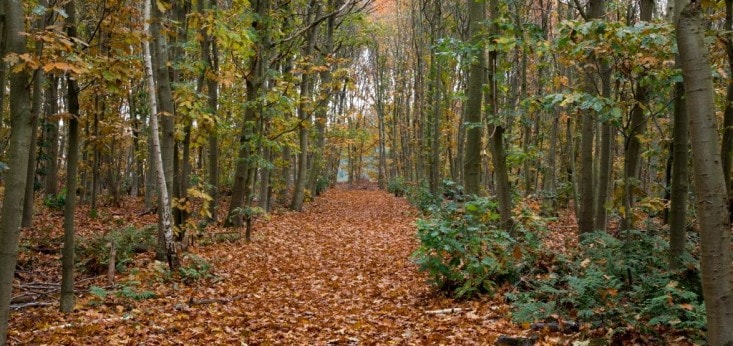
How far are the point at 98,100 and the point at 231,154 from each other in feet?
20.3

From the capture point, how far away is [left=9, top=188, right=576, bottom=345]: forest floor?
544 centimetres

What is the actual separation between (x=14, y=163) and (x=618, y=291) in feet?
20.9

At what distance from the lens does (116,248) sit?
924 cm

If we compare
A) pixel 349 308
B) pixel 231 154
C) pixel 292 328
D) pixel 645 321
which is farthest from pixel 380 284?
pixel 231 154

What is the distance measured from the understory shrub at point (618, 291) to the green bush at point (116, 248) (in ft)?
22.2

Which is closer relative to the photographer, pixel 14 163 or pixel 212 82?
pixel 14 163

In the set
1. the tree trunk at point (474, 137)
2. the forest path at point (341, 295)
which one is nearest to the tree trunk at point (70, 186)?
the forest path at point (341, 295)

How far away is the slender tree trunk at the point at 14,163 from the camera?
13.5 feet

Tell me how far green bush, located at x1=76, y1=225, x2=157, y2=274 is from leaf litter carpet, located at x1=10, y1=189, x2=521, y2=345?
1.71 feet

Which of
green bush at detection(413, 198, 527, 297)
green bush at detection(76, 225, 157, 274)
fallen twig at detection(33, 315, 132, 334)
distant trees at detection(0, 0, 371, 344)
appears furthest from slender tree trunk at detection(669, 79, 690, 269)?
green bush at detection(76, 225, 157, 274)

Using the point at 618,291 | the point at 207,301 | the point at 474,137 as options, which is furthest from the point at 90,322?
the point at 474,137

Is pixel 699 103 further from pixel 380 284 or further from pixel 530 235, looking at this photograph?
pixel 380 284

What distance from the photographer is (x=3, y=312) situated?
4.20 m

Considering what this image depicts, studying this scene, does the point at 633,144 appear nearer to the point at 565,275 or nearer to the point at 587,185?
the point at 587,185
